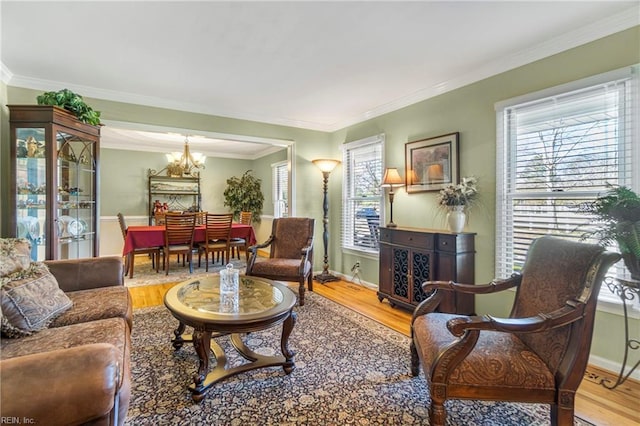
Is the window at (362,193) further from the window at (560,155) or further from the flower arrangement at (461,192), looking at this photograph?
the window at (560,155)

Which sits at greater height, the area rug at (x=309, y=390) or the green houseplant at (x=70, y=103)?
the green houseplant at (x=70, y=103)

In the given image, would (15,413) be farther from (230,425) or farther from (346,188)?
(346,188)

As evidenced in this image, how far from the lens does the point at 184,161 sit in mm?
5812

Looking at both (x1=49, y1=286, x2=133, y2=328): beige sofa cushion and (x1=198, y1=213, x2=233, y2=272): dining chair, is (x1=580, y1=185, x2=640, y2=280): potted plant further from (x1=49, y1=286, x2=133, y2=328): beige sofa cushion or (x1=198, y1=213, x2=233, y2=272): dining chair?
(x1=198, y1=213, x2=233, y2=272): dining chair

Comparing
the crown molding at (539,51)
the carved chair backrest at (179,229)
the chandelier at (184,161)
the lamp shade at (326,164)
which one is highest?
the crown molding at (539,51)

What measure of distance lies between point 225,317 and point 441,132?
2.89m

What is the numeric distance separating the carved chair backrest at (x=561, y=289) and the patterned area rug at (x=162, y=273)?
4010mm

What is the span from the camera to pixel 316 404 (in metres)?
1.76

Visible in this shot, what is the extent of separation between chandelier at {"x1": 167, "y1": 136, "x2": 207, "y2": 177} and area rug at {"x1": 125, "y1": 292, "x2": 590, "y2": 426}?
3768mm

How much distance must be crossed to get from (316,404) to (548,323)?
1289mm

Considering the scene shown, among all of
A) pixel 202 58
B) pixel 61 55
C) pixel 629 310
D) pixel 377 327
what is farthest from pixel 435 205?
pixel 61 55

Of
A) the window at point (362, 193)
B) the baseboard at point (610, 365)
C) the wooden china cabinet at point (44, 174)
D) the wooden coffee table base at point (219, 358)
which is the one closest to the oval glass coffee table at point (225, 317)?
the wooden coffee table base at point (219, 358)

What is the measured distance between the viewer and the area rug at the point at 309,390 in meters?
1.65

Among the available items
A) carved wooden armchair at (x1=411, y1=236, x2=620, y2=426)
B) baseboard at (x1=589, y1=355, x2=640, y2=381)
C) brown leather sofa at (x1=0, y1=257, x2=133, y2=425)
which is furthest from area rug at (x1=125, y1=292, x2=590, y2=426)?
baseboard at (x1=589, y1=355, x2=640, y2=381)
